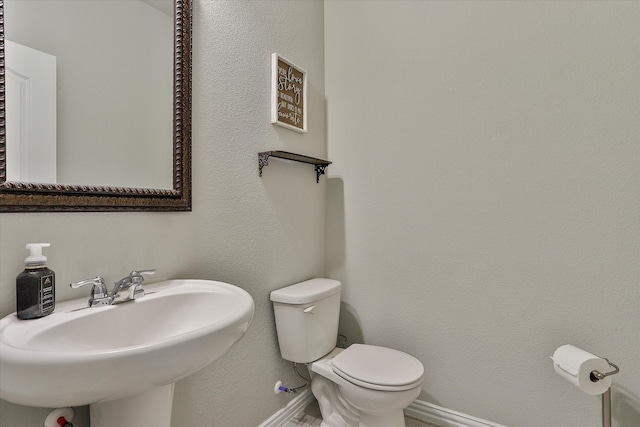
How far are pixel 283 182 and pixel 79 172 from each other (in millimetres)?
852

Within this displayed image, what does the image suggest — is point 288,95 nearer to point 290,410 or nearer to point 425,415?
point 290,410

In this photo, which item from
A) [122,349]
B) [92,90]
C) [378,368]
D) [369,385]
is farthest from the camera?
[378,368]

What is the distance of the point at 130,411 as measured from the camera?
2.64ft

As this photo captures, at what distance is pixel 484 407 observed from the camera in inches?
59.7

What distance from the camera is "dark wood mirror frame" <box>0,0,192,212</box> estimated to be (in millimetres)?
776

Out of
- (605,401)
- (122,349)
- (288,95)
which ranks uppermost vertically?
(288,95)

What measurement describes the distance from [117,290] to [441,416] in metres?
1.59

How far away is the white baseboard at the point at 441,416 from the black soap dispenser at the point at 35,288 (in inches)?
65.1

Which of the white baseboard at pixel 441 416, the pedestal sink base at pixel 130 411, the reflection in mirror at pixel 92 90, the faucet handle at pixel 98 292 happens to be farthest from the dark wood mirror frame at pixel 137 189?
the white baseboard at pixel 441 416

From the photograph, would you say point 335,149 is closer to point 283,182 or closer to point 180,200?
point 283,182

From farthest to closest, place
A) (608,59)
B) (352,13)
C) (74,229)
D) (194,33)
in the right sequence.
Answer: (352,13), (608,59), (194,33), (74,229)

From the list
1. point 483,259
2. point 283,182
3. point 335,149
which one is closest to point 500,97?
point 483,259

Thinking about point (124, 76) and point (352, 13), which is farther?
point (352, 13)

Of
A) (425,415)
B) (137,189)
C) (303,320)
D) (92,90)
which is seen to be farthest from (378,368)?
(92,90)
